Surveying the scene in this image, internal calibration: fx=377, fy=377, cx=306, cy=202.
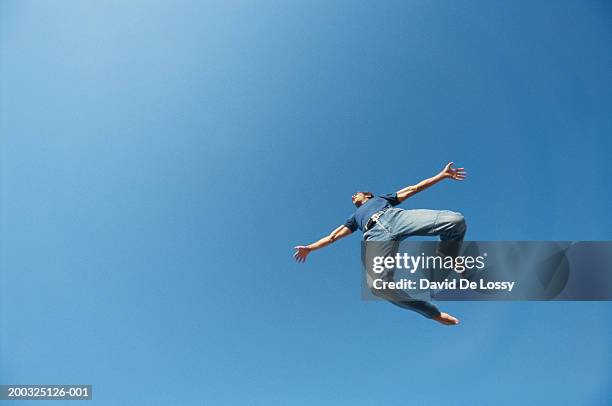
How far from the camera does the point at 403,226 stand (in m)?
6.23

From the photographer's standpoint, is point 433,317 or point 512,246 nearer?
point 433,317

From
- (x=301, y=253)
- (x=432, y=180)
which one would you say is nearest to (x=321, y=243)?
(x=301, y=253)

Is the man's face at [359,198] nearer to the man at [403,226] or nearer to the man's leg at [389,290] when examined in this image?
the man at [403,226]

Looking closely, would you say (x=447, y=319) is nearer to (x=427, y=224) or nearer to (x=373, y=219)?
(x=427, y=224)

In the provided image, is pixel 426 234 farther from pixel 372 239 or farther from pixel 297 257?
pixel 297 257

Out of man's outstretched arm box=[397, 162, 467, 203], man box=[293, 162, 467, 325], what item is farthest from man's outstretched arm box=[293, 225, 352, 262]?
man's outstretched arm box=[397, 162, 467, 203]

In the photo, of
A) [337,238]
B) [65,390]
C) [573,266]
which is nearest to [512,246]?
[573,266]

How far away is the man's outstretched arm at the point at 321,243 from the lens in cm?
665

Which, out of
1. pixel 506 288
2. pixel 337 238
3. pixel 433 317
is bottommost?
pixel 433 317

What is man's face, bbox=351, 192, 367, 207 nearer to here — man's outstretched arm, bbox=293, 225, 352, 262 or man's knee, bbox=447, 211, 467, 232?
man's outstretched arm, bbox=293, 225, 352, 262

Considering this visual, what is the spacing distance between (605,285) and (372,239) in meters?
4.93

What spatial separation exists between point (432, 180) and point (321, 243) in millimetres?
2197

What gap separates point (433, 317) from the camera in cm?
612

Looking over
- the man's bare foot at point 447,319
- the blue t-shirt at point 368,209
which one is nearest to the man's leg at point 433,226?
the blue t-shirt at point 368,209
